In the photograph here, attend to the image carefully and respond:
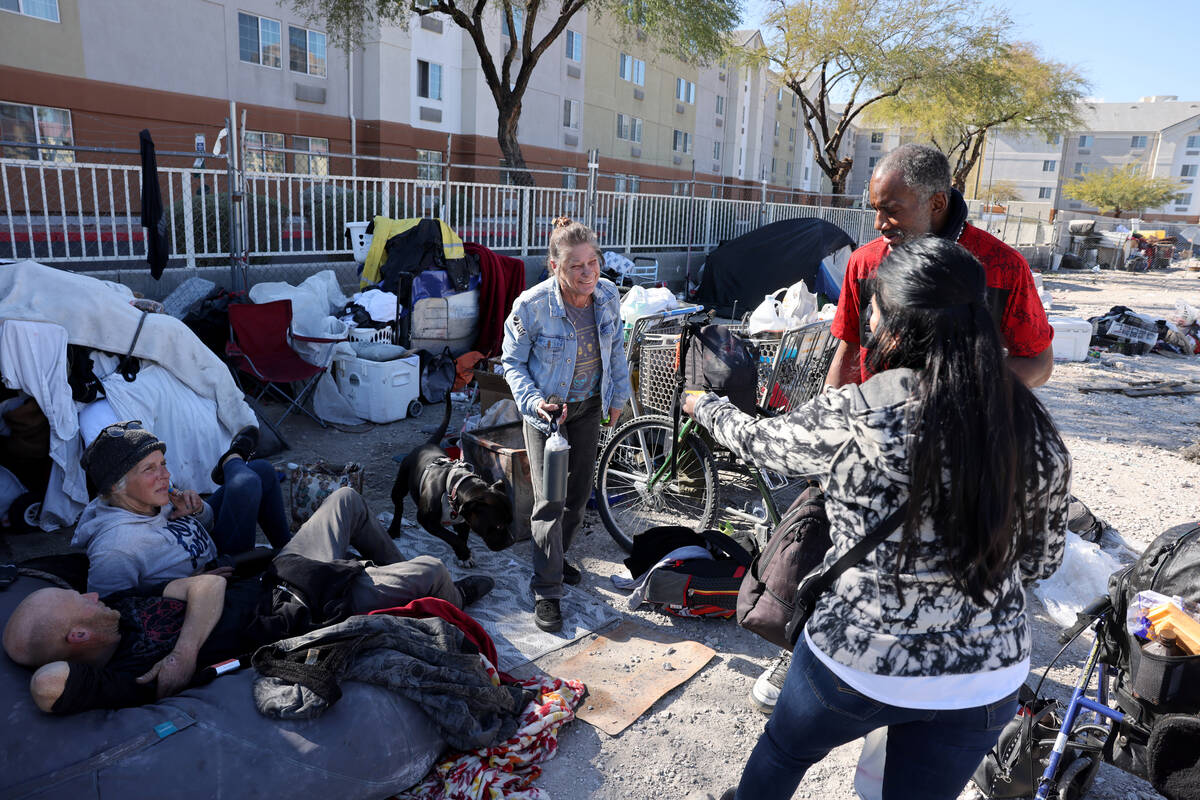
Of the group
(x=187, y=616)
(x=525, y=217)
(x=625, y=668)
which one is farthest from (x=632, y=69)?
(x=187, y=616)

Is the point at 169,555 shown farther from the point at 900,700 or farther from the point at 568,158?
the point at 568,158

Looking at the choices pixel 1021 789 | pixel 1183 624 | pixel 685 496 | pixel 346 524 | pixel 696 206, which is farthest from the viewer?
pixel 696 206

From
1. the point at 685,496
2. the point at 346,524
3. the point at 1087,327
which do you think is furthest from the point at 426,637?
the point at 1087,327

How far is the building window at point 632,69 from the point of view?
104 ft

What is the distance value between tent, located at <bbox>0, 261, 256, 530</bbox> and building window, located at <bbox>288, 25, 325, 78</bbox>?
1785 centimetres

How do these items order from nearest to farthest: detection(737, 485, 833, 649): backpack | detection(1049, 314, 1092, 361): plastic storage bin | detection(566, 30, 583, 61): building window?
1. detection(737, 485, 833, 649): backpack
2. detection(1049, 314, 1092, 361): plastic storage bin
3. detection(566, 30, 583, 61): building window

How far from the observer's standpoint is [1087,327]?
1159 centimetres

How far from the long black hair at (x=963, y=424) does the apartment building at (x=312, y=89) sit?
8.63 meters

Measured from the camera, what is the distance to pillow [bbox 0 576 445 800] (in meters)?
2.23

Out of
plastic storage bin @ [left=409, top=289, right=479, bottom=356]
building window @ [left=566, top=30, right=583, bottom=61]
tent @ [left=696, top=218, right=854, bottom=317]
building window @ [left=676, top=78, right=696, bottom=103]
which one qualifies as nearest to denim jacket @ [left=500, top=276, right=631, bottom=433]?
plastic storage bin @ [left=409, top=289, right=479, bottom=356]

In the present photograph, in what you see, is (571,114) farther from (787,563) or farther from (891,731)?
(891,731)

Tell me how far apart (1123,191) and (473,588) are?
72354mm

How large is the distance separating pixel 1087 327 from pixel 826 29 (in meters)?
16.8

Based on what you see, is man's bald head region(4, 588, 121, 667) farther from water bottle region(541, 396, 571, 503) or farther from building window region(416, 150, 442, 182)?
building window region(416, 150, 442, 182)
